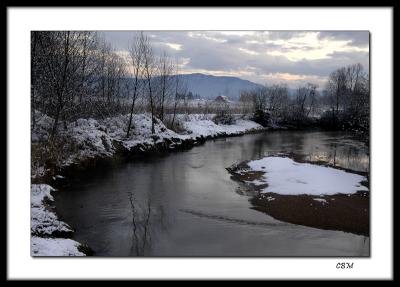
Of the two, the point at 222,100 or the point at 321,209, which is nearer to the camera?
the point at 321,209

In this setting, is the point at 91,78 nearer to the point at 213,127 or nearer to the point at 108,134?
the point at 108,134

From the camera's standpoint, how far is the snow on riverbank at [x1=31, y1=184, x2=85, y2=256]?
840cm

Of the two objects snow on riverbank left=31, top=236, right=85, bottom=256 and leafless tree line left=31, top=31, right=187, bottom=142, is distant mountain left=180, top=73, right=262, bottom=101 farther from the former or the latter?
snow on riverbank left=31, top=236, right=85, bottom=256

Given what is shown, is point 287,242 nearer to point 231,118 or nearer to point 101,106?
point 101,106

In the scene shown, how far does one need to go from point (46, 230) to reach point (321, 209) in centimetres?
939

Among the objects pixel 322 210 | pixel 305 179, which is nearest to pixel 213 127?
pixel 305 179

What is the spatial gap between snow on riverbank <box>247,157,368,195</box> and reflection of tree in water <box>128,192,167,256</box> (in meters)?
5.49

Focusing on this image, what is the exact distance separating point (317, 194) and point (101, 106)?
20.9m

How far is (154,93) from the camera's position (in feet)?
122

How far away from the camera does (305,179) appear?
17.4 m

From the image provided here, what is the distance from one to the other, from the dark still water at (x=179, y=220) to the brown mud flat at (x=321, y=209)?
0.47 m

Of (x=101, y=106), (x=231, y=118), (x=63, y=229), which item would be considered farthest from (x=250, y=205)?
(x=231, y=118)

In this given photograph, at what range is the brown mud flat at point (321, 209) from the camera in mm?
12033

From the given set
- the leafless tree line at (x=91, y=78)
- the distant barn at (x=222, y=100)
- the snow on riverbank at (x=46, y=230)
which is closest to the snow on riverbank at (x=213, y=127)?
the leafless tree line at (x=91, y=78)
